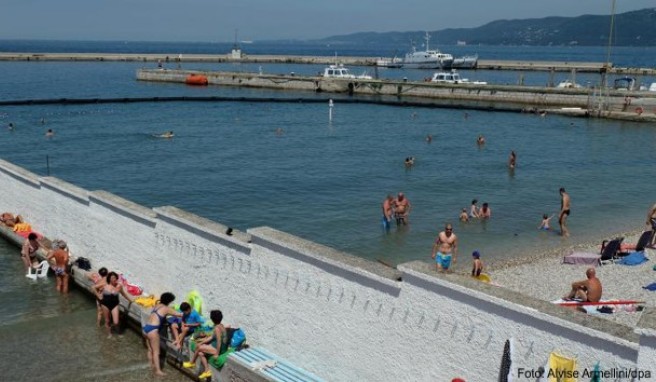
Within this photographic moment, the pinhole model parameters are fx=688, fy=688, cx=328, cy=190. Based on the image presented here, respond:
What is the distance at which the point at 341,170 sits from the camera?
32938 mm

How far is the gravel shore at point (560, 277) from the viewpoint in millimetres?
14266

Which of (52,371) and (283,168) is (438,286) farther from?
(283,168)

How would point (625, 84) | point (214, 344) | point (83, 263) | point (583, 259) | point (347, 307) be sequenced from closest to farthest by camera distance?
point (347, 307), point (214, 344), point (83, 263), point (583, 259), point (625, 84)

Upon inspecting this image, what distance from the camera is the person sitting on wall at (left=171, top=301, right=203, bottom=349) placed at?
1092cm

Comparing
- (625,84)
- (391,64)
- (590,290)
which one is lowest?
(590,290)

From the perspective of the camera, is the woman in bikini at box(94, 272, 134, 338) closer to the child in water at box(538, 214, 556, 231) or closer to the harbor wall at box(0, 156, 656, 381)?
the harbor wall at box(0, 156, 656, 381)

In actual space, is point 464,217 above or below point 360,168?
above

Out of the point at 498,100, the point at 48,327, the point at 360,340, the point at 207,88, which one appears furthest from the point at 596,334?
the point at 207,88

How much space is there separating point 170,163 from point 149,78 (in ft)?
210

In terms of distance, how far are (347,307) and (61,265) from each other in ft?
25.9

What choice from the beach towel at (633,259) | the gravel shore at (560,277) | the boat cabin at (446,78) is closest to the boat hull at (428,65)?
the boat cabin at (446,78)

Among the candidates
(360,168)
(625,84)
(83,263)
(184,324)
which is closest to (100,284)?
(83,263)

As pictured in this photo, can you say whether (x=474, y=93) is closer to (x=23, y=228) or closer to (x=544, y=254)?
(x=544, y=254)

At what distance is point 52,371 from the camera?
1129 cm
